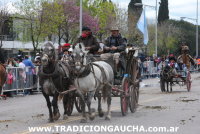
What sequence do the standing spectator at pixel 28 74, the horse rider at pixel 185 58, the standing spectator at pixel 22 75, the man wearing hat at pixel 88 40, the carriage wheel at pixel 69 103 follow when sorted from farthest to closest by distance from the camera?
the standing spectator at pixel 28 74, the horse rider at pixel 185 58, the standing spectator at pixel 22 75, the man wearing hat at pixel 88 40, the carriage wheel at pixel 69 103

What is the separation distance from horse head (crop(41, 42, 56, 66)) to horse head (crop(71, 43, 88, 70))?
578 mm

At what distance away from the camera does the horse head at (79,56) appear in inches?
484

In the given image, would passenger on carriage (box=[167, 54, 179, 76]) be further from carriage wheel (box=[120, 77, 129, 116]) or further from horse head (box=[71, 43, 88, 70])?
horse head (box=[71, 43, 88, 70])

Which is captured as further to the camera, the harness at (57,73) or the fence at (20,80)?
the fence at (20,80)

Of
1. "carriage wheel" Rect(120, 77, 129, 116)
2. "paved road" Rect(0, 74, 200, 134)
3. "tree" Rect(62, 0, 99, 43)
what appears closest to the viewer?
"paved road" Rect(0, 74, 200, 134)

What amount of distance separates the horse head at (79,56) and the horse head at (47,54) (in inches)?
22.8

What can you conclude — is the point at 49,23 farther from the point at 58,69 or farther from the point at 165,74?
the point at 58,69

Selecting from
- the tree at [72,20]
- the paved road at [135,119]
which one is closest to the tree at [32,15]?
the tree at [72,20]

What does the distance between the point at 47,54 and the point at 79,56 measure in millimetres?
833

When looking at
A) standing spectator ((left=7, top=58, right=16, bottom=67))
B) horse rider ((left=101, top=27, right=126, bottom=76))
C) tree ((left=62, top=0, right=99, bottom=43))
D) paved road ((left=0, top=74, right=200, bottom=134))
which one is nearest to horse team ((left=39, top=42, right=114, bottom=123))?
paved road ((left=0, top=74, right=200, bottom=134))

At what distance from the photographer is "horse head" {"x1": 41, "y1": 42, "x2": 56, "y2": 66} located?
40.3 feet

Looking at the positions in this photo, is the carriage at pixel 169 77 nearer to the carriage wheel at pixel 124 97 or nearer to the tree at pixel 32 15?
the carriage wheel at pixel 124 97

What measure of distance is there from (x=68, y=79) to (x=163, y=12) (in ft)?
254

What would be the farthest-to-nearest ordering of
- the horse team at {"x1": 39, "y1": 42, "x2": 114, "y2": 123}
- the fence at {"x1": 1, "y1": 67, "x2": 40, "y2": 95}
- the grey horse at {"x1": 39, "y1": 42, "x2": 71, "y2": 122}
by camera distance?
the fence at {"x1": 1, "y1": 67, "x2": 40, "y2": 95}
the grey horse at {"x1": 39, "y1": 42, "x2": 71, "y2": 122}
the horse team at {"x1": 39, "y1": 42, "x2": 114, "y2": 123}
